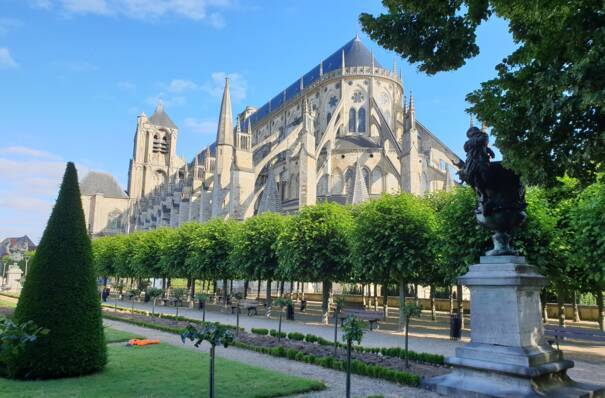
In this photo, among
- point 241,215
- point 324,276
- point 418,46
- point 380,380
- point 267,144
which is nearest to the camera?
point 418,46

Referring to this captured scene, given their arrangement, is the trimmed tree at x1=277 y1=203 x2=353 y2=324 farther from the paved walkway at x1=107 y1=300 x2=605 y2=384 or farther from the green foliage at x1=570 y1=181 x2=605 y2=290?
the green foliage at x1=570 y1=181 x2=605 y2=290

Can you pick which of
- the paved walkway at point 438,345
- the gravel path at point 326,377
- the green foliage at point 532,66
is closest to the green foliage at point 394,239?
the paved walkway at point 438,345

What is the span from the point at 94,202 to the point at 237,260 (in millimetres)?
69380

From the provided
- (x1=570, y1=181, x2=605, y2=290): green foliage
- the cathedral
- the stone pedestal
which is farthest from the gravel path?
the cathedral

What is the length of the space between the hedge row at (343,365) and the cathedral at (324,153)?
80.0 ft

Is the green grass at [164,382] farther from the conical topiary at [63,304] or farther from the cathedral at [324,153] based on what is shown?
the cathedral at [324,153]

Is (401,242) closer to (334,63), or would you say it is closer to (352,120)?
(352,120)

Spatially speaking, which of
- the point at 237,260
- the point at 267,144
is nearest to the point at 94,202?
the point at 267,144

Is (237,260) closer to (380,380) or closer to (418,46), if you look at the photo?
(380,380)

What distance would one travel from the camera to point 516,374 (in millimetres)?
6531

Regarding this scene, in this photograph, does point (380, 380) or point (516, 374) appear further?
point (380, 380)

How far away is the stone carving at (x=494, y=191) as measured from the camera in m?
7.66

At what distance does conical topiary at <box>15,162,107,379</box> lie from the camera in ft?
27.0

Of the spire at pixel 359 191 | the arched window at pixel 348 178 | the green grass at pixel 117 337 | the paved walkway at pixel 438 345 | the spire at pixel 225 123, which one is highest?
the spire at pixel 225 123
